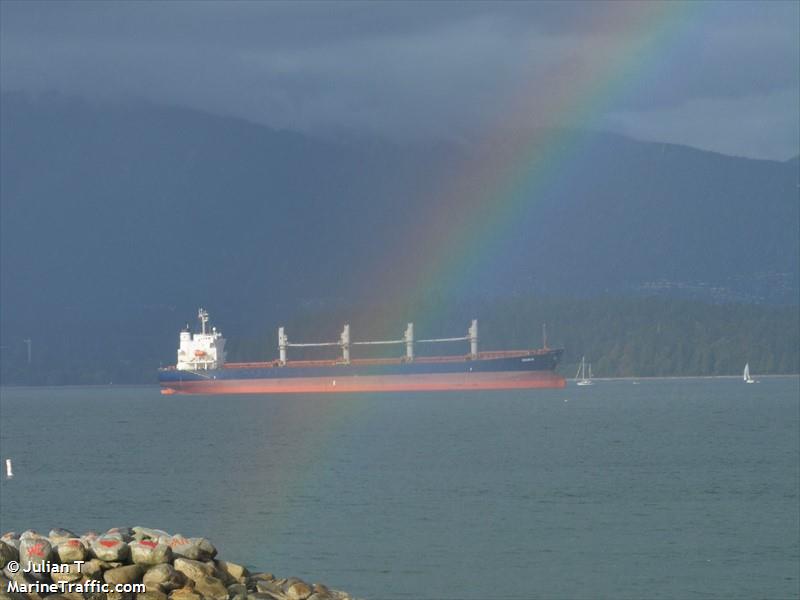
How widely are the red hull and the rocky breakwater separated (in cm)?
10207

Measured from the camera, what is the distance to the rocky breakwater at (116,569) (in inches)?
569

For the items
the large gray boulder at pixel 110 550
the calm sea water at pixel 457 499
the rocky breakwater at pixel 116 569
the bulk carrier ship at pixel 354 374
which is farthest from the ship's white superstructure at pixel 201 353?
the large gray boulder at pixel 110 550

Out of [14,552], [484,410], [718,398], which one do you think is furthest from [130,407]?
[14,552]

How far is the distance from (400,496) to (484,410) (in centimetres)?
5602

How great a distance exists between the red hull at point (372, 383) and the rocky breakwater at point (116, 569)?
335 ft

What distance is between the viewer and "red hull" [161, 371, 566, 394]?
387 ft

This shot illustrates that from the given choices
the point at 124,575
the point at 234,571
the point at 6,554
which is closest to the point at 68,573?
the point at 124,575

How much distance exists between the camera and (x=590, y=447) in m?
57.2

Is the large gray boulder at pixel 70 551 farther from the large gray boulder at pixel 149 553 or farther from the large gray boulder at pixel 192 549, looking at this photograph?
the large gray boulder at pixel 192 549

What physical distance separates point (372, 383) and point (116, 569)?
10604 centimetres

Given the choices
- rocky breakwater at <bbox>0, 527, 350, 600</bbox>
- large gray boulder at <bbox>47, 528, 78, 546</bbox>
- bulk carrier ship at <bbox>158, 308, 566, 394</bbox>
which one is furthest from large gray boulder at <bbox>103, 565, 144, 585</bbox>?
bulk carrier ship at <bbox>158, 308, 566, 394</bbox>

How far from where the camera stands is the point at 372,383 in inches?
4751

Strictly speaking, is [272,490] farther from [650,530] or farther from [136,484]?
[650,530]

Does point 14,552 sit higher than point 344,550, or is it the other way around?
point 14,552
